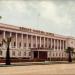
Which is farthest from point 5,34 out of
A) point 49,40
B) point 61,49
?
point 61,49

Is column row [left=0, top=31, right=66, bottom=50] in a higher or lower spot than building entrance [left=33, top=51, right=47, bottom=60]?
higher

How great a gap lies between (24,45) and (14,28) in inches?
444

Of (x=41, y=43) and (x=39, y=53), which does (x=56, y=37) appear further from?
(x=39, y=53)

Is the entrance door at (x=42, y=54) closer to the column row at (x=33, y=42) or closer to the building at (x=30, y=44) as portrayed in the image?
the building at (x=30, y=44)

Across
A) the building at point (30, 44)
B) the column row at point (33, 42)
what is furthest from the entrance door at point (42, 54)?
the column row at point (33, 42)

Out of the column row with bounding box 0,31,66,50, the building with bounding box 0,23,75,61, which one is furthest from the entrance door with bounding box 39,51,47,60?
the column row with bounding box 0,31,66,50

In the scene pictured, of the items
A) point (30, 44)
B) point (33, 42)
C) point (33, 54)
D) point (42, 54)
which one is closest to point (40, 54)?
point (42, 54)

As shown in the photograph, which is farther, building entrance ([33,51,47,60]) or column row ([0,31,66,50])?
building entrance ([33,51,47,60])

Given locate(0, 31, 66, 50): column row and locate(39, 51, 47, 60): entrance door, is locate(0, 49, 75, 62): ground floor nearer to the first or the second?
locate(39, 51, 47, 60): entrance door

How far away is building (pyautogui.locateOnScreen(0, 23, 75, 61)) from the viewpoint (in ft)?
371

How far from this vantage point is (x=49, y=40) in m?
144

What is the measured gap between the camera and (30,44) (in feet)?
422

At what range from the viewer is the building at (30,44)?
113188 millimetres

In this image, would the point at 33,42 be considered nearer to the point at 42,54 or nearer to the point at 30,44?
the point at 30,44
